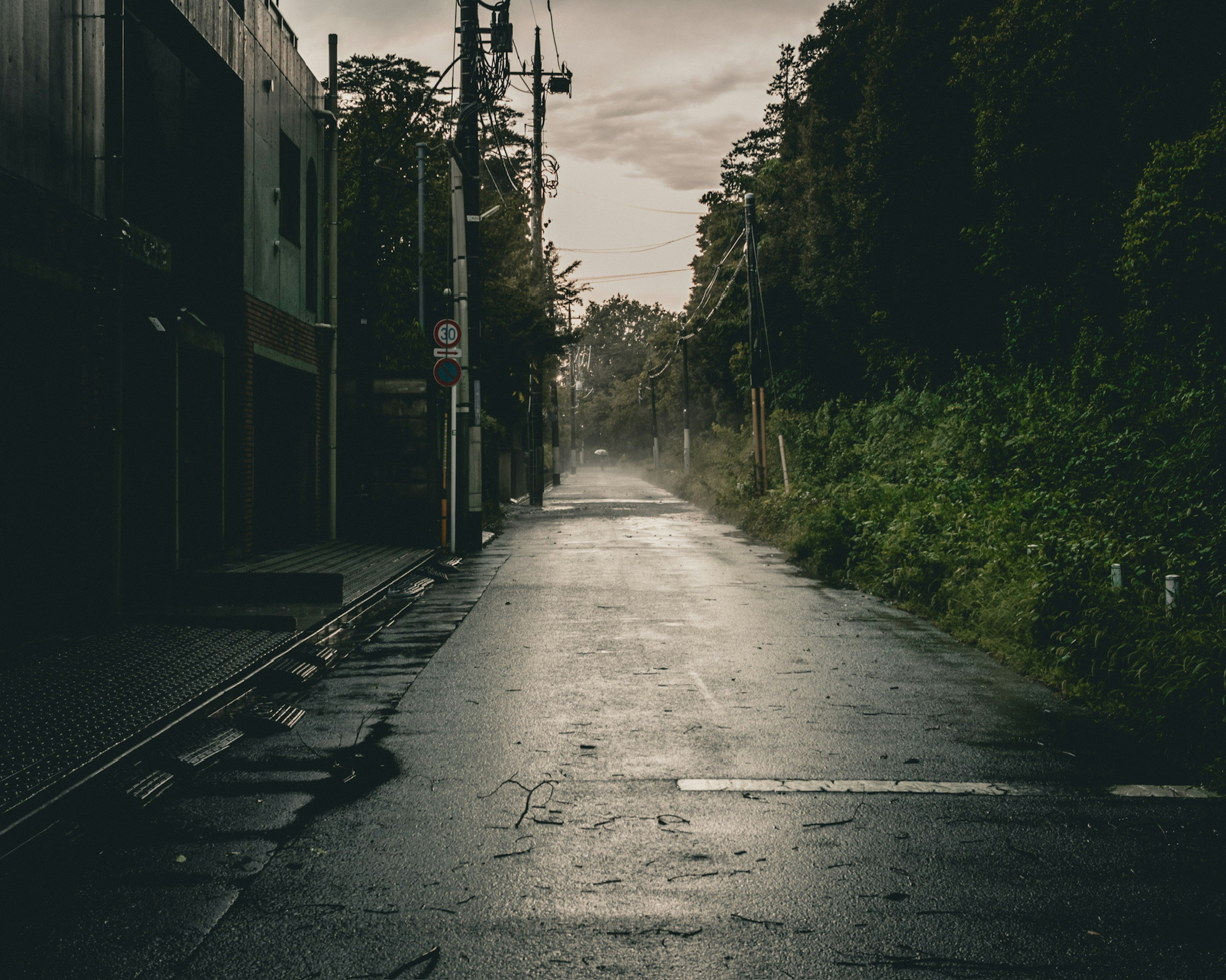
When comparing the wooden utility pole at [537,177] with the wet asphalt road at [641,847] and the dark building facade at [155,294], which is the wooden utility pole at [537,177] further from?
the wet asphalt road at [641,847]

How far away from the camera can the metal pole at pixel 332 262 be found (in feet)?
66.8

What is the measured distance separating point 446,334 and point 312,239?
305 cm

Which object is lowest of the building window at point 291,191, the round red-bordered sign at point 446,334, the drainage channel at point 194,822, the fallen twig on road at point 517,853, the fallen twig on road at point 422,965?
the drainage channel at point 194,822

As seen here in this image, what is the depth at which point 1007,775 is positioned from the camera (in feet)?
18.8

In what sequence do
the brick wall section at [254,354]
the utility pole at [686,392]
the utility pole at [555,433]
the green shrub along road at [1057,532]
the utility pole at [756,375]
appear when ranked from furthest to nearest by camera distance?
the utility pole at [555,433]
the utility pole at [686,392]
the utility pole at [756,375]
the brick wall section at [254,354]
the green shrub along road at [1057,532]

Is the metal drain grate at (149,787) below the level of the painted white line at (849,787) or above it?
above

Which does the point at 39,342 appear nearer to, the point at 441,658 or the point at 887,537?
the point at 441,658

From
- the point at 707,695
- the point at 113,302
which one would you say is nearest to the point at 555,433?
the point at 113,302

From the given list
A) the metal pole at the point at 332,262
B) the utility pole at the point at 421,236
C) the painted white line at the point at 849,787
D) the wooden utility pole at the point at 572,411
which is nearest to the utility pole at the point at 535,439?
Answer: the utility pole at the point at 421,236

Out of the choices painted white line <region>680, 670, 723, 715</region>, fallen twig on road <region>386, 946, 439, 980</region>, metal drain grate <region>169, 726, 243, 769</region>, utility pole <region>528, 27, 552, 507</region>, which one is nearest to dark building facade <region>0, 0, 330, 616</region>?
metal drain grate <region>169, 726, 243, 769</region>

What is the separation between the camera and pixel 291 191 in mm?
18734

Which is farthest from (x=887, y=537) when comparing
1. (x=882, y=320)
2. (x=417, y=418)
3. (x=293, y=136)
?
(x=882, y=320)

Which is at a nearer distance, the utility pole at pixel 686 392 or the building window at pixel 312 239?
the building window at pixel 312 239

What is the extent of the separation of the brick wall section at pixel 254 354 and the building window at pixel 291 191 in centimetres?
144
